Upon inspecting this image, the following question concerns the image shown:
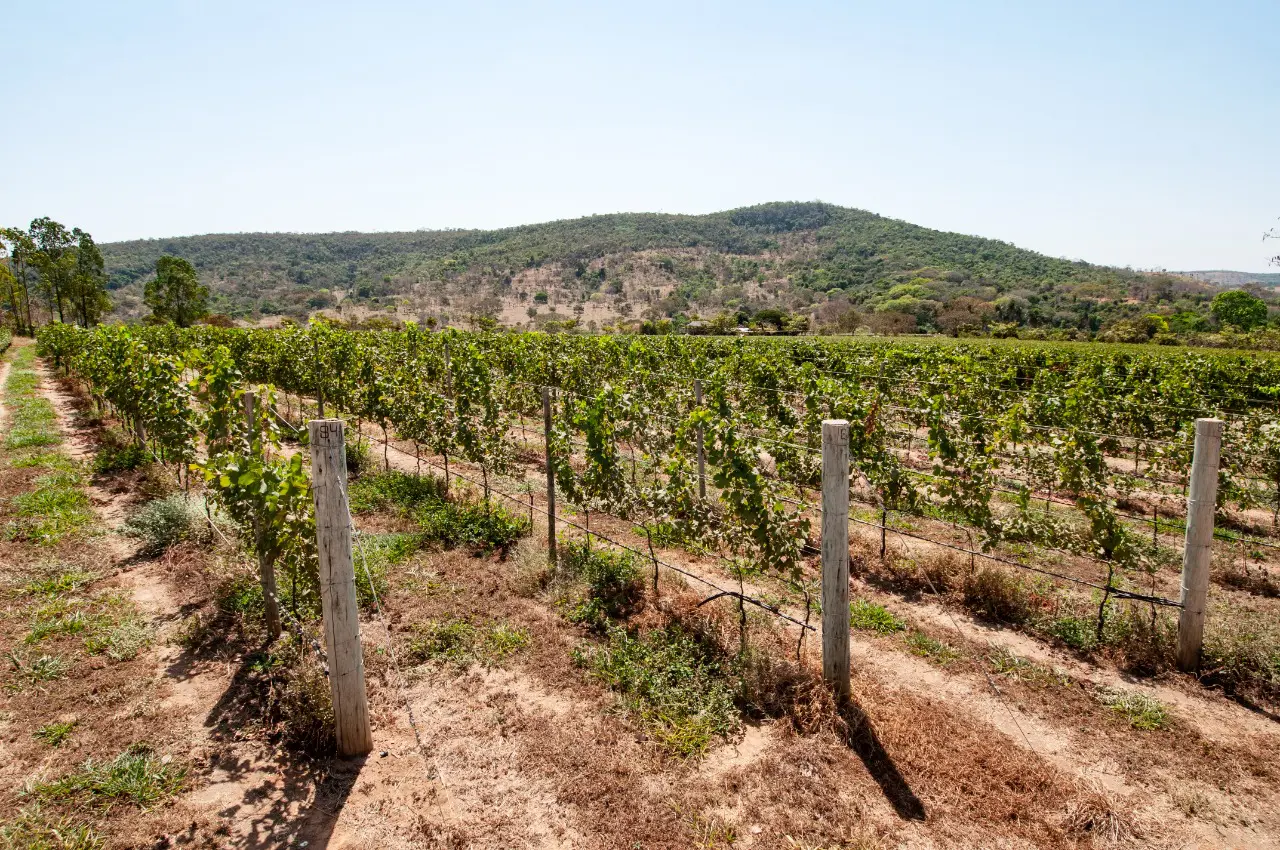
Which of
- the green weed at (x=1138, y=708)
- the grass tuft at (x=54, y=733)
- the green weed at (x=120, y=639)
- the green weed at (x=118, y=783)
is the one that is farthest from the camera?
the green weed at (x=120, y=639)

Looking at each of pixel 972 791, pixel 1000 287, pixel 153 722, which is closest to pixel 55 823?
pixel 153 722

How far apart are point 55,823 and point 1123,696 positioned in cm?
692

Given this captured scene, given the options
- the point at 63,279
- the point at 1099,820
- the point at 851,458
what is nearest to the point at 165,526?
the point at 851,458

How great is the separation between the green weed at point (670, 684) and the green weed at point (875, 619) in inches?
66.1

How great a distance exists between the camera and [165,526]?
7574mm

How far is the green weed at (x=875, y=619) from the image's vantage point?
5914 millimetres

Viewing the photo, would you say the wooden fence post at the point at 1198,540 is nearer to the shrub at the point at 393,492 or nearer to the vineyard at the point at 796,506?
the vineyard at the point at 796,506

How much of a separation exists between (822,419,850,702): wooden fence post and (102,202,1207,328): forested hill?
2536 inches

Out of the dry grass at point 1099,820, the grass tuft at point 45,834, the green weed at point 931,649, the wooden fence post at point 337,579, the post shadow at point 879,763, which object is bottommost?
the green weed at point 931,649

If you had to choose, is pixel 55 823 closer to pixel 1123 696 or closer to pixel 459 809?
pixel 459 809

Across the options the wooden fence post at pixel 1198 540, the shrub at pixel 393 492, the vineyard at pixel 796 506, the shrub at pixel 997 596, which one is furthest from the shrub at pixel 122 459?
the wooden fence post at pixel 1198 540

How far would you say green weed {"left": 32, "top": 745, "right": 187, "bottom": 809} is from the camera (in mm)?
3596

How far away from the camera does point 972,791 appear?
375 centimetres

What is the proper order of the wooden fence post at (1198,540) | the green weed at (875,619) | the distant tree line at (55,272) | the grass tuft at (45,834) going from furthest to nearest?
the distant tree line at (55,272) < the green weed at (875,619) < the wooden fence post at (1198,540) < the grass tuft at (45,834)
